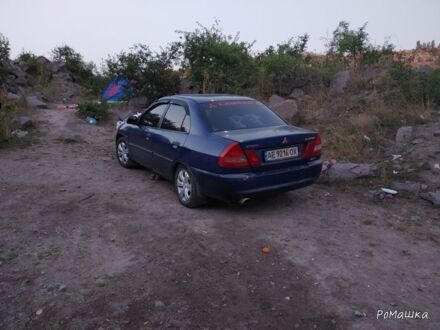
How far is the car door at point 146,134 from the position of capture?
628cm

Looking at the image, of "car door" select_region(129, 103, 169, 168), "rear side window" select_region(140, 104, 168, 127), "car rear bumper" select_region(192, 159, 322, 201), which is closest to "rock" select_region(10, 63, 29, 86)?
"car door" select_region(129, 103, 169, 168)

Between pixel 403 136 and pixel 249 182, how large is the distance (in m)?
4.23

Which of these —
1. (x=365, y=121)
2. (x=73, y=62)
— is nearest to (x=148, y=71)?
(x=365, y=121)

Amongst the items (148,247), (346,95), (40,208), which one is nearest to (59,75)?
(346,95)

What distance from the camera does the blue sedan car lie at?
4754 mm

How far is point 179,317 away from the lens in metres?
3.07

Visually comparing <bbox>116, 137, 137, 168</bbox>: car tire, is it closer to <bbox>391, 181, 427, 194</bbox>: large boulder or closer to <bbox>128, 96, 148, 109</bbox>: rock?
<bbox>391, 181, 427, 194</bbox>: large boulder

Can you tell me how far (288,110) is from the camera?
957 cm

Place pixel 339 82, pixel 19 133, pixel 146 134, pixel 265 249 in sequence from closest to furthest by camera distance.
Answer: pixel 265 249 → pixel 146 134 → pixel 19 133 → pixel 339 82

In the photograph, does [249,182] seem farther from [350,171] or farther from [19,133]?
[19,133]

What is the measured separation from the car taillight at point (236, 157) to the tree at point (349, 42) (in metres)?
10.3

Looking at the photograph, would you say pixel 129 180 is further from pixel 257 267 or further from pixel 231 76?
pixel 231 76

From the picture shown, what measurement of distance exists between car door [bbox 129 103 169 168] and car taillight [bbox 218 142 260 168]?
1.87 meters

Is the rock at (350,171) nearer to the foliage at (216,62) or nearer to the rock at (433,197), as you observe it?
the rock at (433,197)
